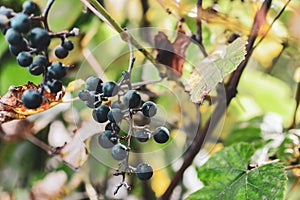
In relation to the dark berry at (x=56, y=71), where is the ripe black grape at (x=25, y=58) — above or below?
above

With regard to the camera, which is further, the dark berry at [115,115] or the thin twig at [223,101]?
the thin twig at [223,101]

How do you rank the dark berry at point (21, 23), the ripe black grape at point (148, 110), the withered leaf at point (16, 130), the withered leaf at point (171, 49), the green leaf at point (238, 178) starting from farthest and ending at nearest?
the withered leaf at point (16, 130) < the withered leaf at point (171, 49) < the green leaf at point (238, 178) < the ripe black grape at point (148, 110) < the dark berry at point (21, 23)

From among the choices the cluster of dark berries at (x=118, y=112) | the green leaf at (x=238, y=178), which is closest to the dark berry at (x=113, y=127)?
the cluster of dark berries at (x=118, y=112)

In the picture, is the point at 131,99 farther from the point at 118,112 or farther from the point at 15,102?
the point at 15,102

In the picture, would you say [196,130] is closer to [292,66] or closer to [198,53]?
[198,53]

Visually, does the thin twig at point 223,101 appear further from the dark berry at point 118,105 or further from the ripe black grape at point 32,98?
the ripe black grape at point 32,98

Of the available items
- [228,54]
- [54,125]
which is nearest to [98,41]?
[54,125]
